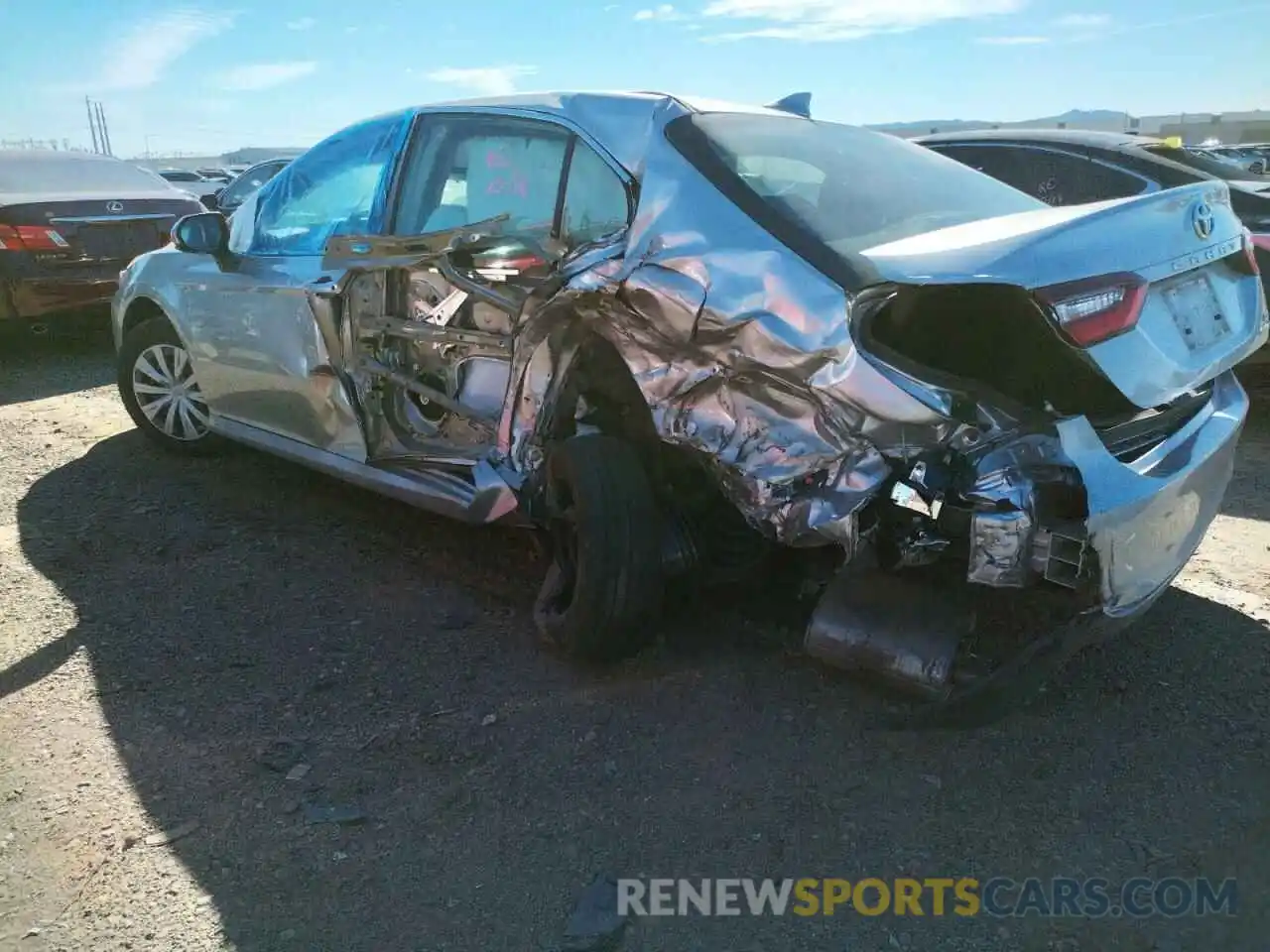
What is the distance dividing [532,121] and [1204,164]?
4410 millimetres

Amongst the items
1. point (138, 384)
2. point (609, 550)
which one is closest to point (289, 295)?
point (138, 384)

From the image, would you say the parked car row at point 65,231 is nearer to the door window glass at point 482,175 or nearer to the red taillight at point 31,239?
the red taillight at point 31,239

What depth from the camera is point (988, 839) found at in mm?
2381

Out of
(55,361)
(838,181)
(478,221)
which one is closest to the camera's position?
(838,181)

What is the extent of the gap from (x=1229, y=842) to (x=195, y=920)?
2340mm

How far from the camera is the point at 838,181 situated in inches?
120

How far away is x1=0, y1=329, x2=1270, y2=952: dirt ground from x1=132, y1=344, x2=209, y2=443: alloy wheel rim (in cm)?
132

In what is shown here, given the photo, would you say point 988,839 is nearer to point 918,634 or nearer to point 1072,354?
point 918,634

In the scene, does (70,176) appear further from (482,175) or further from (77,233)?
(482,175)

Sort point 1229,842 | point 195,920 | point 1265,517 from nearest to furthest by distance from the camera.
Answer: point 195,920
point 1229,842
point 1265,517

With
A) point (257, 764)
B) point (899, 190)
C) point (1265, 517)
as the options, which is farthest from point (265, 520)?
point (1265, 517)

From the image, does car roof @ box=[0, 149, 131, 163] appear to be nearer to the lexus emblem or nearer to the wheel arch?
the wheel arch

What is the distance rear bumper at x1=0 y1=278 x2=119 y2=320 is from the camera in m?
7.08

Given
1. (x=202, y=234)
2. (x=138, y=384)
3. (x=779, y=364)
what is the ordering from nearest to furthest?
(x=779, y=364), (x=202, y=234), (x=138, y=384)
